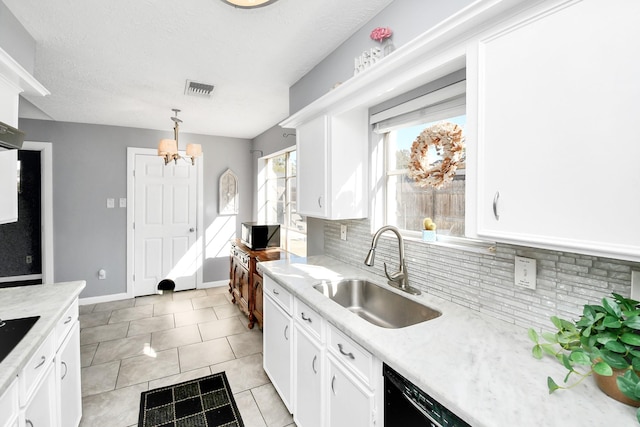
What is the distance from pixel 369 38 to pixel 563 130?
126 cm

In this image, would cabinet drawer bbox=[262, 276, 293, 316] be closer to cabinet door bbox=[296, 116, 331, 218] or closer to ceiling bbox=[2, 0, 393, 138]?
cabinet door bbox=[296, 116, 331, 218]

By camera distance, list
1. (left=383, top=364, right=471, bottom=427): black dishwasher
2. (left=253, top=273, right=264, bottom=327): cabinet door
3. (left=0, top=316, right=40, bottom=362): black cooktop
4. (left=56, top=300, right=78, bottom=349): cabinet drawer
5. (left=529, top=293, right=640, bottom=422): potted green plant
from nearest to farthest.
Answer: (left=529, top=293, right=640, bottom=422): potted green plant, (left=383, top=364, right=471, bottom=427): black dishwasher, (left=0, top=316, right=40, bottom=362): black cooktop, (left=56, top=300, right=78, bottom=349): cabinet drawer, (left=253, top=273, right=264, bottom=327): cabinet door

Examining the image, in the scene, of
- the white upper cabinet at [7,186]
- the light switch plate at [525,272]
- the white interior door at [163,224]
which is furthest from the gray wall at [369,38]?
the white interior door at [163,224]

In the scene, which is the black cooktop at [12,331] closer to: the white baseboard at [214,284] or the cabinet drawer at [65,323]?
the cabinet drawer at [65,323]

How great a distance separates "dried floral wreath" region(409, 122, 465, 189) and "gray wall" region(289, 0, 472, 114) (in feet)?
1.62

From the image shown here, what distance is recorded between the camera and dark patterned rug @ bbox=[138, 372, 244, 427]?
195 cm

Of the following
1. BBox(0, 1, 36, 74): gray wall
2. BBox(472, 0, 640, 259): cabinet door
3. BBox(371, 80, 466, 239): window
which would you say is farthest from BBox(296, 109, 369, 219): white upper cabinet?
BBox(0, 1, 36, 74): gray wall

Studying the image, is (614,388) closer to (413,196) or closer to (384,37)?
(413,196)

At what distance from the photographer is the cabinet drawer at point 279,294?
1.90 meters

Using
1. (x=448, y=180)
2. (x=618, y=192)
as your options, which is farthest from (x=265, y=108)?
(x=618, y=192)

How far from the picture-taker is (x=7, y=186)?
170cm

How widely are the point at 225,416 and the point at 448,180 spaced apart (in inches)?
80.7

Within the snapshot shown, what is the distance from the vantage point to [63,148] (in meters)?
3.94

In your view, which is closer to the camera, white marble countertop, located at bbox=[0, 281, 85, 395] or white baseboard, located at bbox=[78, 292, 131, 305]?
white marble countertop, located at bbox=[0, 281, 85, 395]
